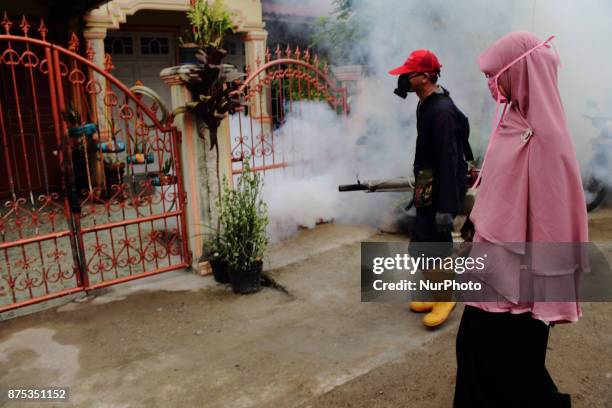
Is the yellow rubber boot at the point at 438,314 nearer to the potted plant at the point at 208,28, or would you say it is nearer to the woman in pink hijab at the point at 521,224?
the woman in pink hijab at the point at 521,224

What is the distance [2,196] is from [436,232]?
734cm

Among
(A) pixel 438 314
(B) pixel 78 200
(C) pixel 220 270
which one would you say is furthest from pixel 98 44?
(A) pixel 438 314

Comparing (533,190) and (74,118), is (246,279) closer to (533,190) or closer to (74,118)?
(533,190)

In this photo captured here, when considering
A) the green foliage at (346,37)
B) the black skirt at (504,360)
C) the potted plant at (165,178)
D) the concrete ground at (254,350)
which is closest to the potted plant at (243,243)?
the concrete ground at (254,350)

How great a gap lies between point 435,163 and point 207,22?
8.54 ft

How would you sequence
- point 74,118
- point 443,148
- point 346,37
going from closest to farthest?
point 443,148
point 74,118
point 346,37

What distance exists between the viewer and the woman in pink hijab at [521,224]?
7.82 feet

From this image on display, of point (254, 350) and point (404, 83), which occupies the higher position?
point (404, 83)

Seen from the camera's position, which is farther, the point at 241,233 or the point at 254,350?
the point at 241,233

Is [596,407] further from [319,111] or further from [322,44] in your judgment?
[322,44]

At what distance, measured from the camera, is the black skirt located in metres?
2.59

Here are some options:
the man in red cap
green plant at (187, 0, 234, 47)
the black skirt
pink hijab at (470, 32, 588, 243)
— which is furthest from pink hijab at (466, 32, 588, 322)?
green plant at (187, 0, 234, 47)

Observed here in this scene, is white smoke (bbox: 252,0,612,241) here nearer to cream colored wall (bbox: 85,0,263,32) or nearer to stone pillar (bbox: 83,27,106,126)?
cream colored wall (bbox: 85,0,263,32)

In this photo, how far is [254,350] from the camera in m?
3.99
